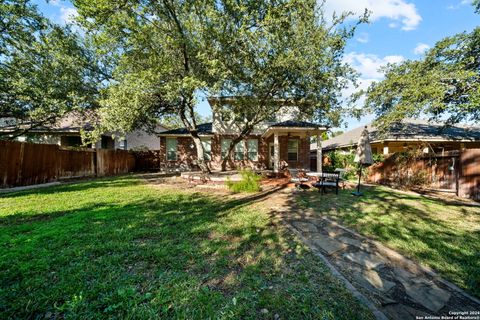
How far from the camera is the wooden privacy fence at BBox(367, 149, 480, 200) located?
7832 millimetres

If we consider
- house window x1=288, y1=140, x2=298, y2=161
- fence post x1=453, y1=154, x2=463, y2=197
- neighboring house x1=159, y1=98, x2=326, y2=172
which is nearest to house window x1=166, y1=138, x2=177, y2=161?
neighboring house x1=159, y1=98, x2=326, y2=172

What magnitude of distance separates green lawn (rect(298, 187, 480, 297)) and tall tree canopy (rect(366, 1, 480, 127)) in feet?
18.2

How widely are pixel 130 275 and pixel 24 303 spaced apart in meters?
1.00

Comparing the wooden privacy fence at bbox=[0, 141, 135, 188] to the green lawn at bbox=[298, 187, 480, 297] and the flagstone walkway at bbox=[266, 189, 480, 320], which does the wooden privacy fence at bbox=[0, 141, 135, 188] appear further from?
the green lawn at bbox=[298, 187, 480, 297]

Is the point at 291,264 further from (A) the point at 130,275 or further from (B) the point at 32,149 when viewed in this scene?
(B) the point at 32,149

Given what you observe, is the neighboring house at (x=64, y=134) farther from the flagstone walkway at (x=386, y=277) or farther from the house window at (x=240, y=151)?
the flagstone walkway at (x=386, y=277)

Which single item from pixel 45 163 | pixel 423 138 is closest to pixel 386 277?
pixel 45 163

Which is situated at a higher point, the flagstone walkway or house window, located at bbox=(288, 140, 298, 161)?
house window, located at bbox=(288, 140, 298, 161)

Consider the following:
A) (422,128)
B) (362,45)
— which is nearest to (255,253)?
(362,45)

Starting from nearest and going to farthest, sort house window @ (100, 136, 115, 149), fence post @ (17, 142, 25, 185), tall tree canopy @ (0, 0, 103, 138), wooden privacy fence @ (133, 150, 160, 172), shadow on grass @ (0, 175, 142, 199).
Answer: shadow on grass @ (0, 175, 142, 199)
fence post @ (17, 142, 25, 185)
tall tree canopy @ (0, 0, 103, 138)
wooden privacy fence @ (133, 150, 160, 172)
house window @ (100, 136, 115, 149)

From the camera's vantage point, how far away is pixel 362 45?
948 cm

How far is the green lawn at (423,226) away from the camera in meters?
3.15

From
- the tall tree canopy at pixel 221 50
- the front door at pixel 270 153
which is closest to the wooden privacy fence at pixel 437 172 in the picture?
the tall tree canopy at pixel 221 50

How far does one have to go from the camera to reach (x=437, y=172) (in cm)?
945
